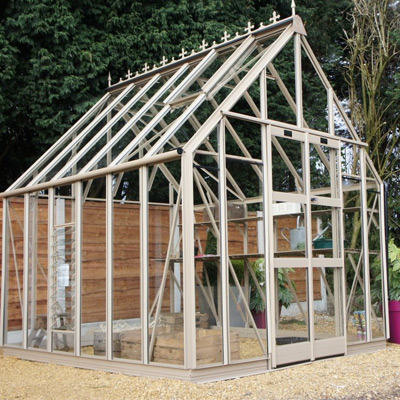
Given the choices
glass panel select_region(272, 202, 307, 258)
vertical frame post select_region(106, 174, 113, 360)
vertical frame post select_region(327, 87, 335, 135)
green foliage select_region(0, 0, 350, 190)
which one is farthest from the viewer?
green foliage select_region(0, 0, 350, 190)

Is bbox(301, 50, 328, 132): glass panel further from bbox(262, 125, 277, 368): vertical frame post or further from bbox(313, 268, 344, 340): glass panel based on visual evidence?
bbox(262, 125, 277, 368): vertical frame post

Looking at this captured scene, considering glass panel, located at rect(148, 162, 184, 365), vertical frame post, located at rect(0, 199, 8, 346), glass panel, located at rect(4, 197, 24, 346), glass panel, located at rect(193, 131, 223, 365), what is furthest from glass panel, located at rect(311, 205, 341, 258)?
vertical frame post, located at rect(0, 199, 8, 346)

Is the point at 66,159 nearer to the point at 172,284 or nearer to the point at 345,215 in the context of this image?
the point at 172,284

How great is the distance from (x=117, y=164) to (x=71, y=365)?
247 cm

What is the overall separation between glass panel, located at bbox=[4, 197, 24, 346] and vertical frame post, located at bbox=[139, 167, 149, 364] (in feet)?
8.49

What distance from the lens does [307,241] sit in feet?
24.6

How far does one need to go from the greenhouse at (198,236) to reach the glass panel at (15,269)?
0.02m

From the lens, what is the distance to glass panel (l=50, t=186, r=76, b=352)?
7.59m

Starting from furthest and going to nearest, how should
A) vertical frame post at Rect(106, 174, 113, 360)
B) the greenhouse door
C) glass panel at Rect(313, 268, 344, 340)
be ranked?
glass panel at Rect(313, 268, 344, 340) → the greenhouse door → vertical frame post at Rect(106, 174, 113, 360)

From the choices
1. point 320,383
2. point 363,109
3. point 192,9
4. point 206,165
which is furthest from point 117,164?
point 363,109

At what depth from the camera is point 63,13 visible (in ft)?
38.4

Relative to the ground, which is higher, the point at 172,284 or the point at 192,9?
the point at 192,9

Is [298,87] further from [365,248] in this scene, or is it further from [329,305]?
[329,305]

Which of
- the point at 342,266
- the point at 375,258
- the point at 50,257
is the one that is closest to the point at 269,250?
the point at 342,266
